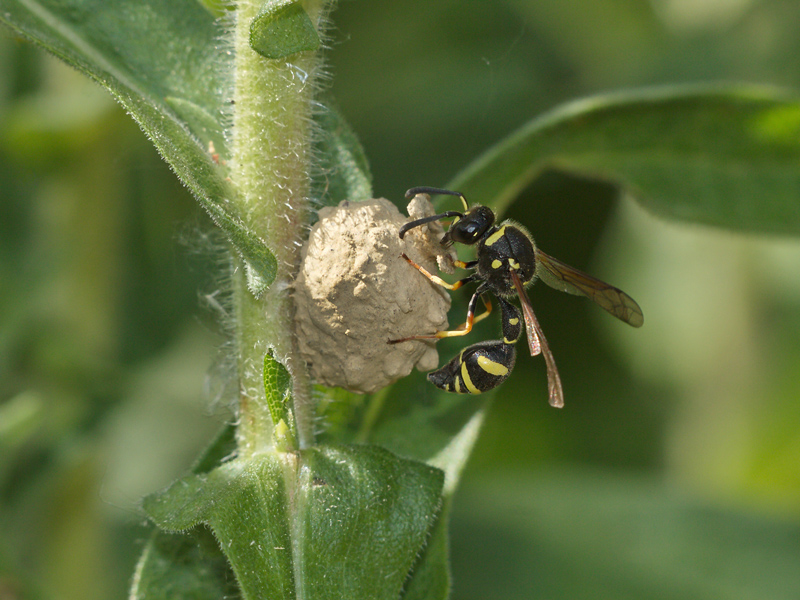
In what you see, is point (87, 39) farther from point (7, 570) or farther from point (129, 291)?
point (129, 291)

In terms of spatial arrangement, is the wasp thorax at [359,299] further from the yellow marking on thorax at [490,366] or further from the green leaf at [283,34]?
the green leaf at [283,34]

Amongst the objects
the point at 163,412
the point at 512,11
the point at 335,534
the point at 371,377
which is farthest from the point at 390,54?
the point at 335,534

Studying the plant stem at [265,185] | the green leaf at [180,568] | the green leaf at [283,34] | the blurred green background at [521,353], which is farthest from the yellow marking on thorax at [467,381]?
the blurred green background at [521,353]

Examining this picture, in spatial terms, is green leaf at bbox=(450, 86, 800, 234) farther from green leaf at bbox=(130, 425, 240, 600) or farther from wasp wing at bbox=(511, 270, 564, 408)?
green leaf at bbox=(130, 425, 240, 600)

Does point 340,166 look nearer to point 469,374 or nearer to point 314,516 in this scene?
point 469,374

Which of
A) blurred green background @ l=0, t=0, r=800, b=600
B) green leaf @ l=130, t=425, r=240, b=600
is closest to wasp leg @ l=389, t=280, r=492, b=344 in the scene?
green leaf @ l=130, t=425, r=240, b=600

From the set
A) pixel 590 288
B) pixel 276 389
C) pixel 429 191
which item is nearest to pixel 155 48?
pixel 429 191
